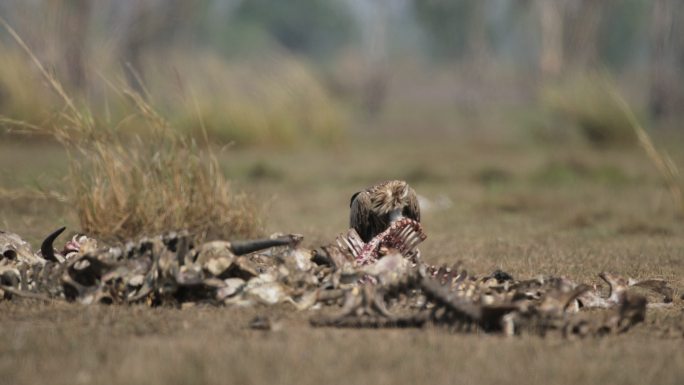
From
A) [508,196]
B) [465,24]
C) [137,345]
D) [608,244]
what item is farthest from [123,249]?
[465,24]

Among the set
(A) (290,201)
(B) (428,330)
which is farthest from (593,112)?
(B) (428,330)

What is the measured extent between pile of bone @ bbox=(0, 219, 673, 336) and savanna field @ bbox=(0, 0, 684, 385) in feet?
0.18

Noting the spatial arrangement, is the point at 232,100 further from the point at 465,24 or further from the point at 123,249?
the point at 465,24

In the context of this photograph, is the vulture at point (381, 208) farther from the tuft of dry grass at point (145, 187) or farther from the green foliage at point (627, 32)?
the green foliage at point (627, 32)

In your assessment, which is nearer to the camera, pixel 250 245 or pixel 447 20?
pixel 250 245

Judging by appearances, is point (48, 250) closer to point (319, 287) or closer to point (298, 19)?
point (319, 287)

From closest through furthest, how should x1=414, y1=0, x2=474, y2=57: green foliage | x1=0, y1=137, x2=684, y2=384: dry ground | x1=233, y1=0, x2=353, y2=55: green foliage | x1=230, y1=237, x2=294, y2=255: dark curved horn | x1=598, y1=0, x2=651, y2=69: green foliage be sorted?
x1=0, y1=137, x2=684, y2=384: dry ground < x1=230, y1=237, x2=294, y2=255: dark curved horn < x1=414, y1=0, x2=474, y2=57: green foliage < x1=598, y1=0, x2=651, y2=69: green foliage < x1=233, y1=0, x2=353, y2=55: green foliage

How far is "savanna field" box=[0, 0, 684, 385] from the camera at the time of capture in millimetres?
2781

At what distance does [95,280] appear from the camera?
3.65 m

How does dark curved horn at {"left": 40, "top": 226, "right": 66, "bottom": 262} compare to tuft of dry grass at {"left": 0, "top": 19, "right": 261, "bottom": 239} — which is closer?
dark curved horn at {"left": 40, "top": 226, "right": 66, "bottom": 262}

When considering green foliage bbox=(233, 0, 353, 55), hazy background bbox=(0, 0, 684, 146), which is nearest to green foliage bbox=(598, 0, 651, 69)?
hazy background bbox=(0, 0, 684, 146)

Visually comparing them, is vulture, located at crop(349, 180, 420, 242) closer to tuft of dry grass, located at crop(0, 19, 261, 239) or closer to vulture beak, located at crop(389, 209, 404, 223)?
vulture beak, located at crop(389, 209, 404, 223)

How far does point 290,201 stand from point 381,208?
14.9ft

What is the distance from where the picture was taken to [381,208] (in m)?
4.14
